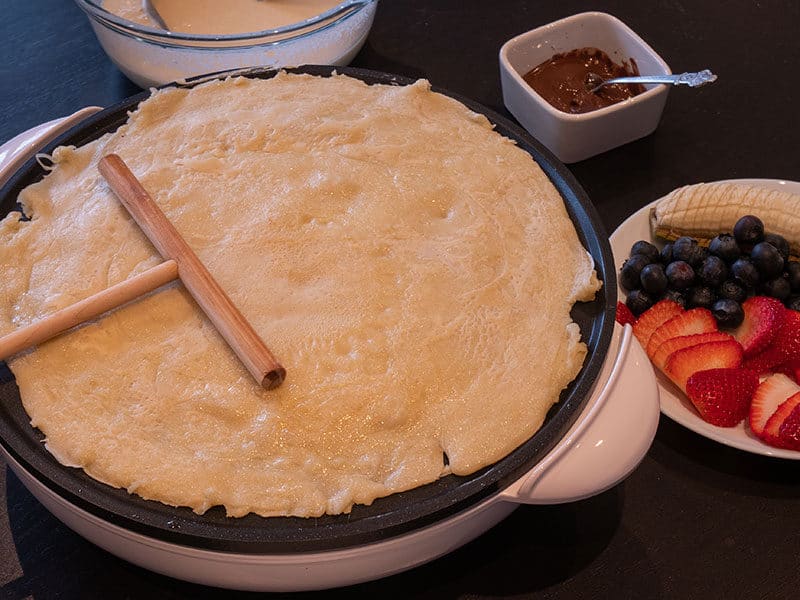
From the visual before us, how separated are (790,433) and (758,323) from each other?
29 centimetres

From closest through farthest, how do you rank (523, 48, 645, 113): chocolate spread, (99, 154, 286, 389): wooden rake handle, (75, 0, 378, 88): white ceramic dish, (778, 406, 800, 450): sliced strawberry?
(99, 154, 286, 389): wooden rake handle < (778, 406, 800, 450): sliced strawberry < (75, 0, 378, 88): white ceramic dish < (523, 48, 645, 113): chocolate spread

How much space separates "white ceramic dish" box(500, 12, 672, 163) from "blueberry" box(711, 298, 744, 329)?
0.60m

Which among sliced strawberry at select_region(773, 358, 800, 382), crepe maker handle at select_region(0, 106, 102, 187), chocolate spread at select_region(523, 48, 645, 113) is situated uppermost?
crepe maker handle at select_region(0, 106, 102, 187)

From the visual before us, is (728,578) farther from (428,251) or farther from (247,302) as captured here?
(247,302)

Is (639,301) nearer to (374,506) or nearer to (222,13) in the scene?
(374,506)

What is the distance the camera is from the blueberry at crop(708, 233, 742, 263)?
179cm

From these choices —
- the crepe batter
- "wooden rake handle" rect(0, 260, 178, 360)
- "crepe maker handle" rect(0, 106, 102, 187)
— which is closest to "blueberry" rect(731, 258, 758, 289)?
"wooden rake handle" rect(0, 260, 178, 360)

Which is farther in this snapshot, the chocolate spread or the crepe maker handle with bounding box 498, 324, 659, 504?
A: the chocolate spread

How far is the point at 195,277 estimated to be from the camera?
130 cm

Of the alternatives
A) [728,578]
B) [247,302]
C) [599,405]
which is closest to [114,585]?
[247,302]

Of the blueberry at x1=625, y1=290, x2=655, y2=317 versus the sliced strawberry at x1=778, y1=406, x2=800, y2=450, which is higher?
the blueberry at x1=625, y1=290, x2=655, y2=317

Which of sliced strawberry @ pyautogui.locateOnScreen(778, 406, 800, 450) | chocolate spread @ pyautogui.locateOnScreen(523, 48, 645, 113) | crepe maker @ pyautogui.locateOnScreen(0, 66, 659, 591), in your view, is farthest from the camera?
chocolate spread @ pyautogui.locateOnScreen(523, 48, 645, 113)

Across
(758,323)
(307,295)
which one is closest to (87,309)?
(307,295)

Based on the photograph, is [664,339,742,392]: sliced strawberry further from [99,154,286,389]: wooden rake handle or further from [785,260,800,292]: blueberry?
[99,154,286,389]: wooden rake handle
